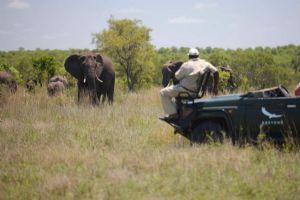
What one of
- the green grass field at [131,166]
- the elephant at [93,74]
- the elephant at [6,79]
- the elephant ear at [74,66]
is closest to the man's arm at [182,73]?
the green grass field at [131,166]

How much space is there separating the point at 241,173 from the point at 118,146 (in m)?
3.34

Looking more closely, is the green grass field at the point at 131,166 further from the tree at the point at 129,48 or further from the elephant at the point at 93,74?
the tree at the point at 129,48

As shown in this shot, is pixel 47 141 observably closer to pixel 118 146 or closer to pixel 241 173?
pixel 118 146

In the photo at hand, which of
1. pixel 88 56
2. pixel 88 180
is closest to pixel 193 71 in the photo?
pixel 88 180

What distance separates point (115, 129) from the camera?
42.2 ft

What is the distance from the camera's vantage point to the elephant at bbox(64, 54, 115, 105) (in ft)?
62.8

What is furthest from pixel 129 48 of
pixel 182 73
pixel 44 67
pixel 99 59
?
pixel 182 73

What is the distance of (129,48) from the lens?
40.2 metres

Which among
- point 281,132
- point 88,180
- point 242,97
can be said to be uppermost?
point 242,97

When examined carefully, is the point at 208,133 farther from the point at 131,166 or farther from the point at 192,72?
the point at 131,166

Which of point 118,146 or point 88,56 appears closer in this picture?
point 118,146

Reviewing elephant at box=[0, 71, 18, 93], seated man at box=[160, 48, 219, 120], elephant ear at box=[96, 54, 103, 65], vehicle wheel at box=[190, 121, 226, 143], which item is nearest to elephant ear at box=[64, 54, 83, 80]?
elephant ear at box=[96, 54, 103, 65]

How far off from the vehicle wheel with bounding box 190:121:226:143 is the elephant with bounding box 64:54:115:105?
29.1ft

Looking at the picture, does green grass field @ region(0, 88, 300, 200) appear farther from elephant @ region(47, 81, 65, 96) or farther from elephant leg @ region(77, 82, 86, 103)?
elephant @ region(47, 81, 65, 96)
